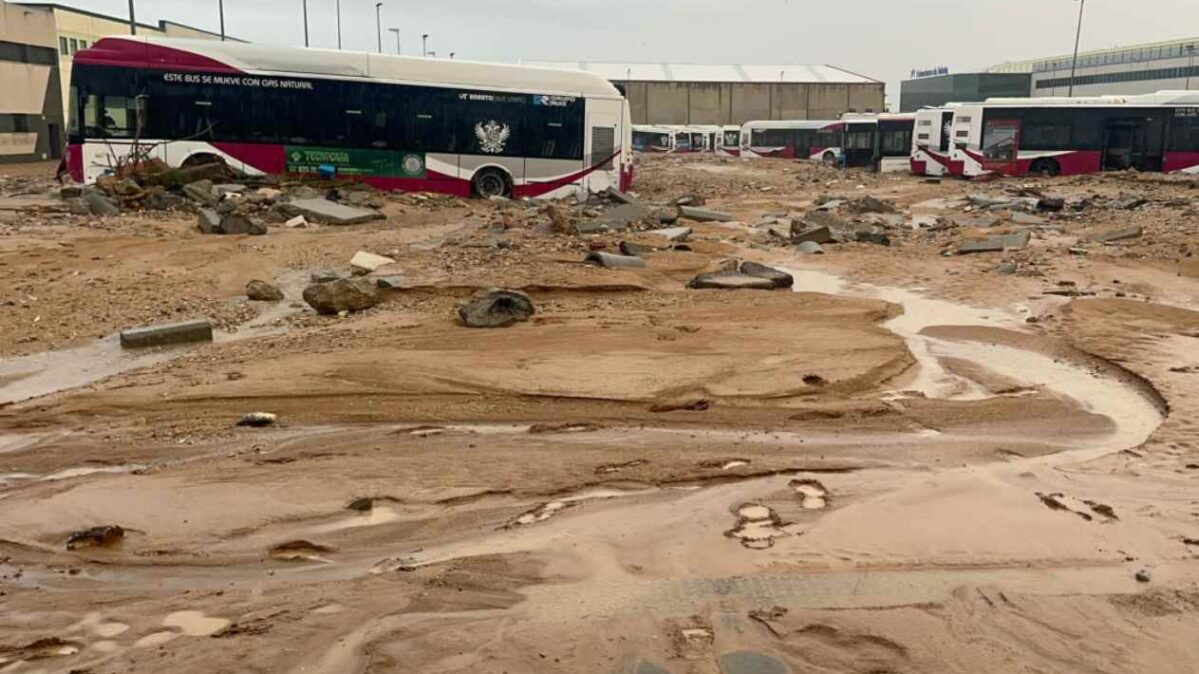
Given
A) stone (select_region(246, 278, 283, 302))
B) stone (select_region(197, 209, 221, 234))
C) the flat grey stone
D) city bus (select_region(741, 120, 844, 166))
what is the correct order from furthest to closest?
city bus (select_region(741, 120, 844, 166)) → stone (select_region(197, 209, 221, 234)) → stone (select_region(246, 278, 283, 302)) → the flat grey stone

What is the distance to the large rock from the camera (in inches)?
495

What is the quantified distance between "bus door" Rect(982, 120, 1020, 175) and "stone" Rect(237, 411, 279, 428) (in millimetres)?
32480

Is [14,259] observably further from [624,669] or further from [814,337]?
[624,669]

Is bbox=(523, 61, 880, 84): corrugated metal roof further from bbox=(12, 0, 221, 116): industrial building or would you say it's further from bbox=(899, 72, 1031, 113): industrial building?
bbox=(12, 0, 221, 116): industrial building

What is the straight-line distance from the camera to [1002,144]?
34.0 metres

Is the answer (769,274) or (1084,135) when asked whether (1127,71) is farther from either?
(769,274)

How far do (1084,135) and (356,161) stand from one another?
24697mm

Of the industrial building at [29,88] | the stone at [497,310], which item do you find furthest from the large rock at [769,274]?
the industrial building at [29,88]

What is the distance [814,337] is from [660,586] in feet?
17.9

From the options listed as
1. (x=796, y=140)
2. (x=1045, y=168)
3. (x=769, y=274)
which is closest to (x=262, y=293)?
Answer: (x=769, y=274)

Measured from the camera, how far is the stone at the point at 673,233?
55.3 feet

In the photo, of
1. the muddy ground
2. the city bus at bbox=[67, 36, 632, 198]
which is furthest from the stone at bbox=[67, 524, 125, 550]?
the city bus at bbox=[67, 36, 632, 198]

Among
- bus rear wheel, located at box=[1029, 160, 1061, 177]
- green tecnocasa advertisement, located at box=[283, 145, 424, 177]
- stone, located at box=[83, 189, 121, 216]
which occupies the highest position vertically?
green tecnocasa advertisement, located at box=[283, 145, 424, 177]

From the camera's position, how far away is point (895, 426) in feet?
22.4
